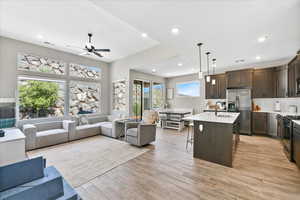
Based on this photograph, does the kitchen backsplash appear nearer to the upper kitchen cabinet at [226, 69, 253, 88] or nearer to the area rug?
the upper kitchen cabinet at [226, 69, 253, 88]

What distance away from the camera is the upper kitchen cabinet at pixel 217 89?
→ 575cm

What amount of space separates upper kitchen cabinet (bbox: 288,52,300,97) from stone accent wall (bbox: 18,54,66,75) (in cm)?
741

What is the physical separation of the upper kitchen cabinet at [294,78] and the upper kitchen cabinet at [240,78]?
1.15m

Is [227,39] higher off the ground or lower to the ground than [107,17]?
lower

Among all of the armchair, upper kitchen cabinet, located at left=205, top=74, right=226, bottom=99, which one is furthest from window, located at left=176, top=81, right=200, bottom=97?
the armchair

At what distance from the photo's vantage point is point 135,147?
3.67 meters

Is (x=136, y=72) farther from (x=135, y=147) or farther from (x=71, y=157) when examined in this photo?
(x=71, y=157)

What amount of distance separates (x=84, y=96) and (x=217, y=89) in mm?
6040

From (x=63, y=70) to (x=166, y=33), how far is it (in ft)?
13.6

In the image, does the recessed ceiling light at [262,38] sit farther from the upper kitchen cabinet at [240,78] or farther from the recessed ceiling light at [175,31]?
the recessed ceiling light at [175,31]

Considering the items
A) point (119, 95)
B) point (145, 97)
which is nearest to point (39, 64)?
point (119, 95)

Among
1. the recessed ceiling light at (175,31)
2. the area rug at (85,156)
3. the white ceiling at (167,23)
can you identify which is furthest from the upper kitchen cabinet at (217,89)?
the area rug at (85,156)

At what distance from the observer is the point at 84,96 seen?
548cm

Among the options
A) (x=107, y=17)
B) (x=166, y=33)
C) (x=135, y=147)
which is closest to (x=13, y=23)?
(x=107, y=17)
